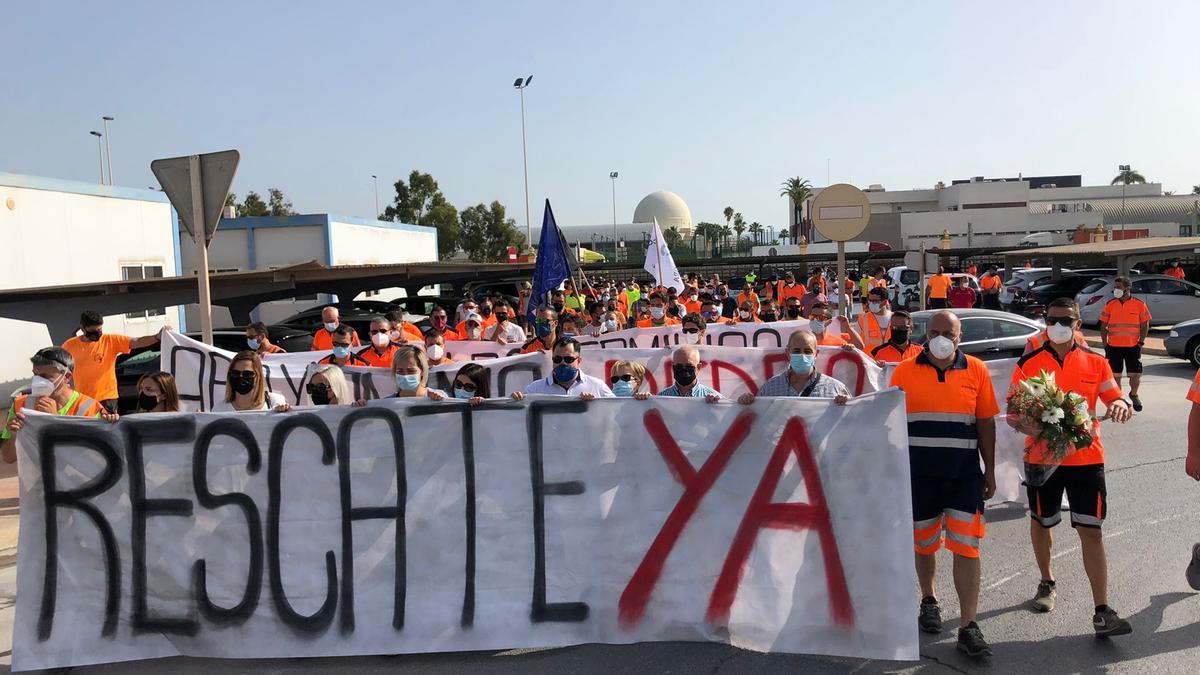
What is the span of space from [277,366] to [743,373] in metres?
4.34

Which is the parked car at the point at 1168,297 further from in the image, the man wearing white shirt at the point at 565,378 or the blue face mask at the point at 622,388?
the blue face mask at the point at 622,388

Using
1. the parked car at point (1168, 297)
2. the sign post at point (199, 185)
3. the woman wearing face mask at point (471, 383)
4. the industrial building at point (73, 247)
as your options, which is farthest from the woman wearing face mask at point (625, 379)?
the parked car at point (1168, 297)

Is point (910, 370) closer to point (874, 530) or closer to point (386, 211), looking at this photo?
point (874, 530)

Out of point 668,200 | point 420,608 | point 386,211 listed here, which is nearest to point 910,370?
point 420,608

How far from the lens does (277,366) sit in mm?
8594

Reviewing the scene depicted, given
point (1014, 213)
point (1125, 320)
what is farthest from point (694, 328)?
point (1014, 213)

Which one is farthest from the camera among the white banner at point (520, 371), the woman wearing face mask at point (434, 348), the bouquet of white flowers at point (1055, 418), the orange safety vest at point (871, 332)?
the orange safety vest at point (871, 332)

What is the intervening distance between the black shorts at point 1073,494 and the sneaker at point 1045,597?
363 mm

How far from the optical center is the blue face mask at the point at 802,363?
5.41 m

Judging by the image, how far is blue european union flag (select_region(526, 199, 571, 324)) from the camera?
1177cm

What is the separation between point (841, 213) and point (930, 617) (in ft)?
18.6

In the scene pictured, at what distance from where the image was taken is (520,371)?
816cm

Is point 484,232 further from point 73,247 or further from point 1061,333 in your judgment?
point 1061,333

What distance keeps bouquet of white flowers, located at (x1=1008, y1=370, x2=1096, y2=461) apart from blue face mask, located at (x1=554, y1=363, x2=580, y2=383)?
9.20 ft
